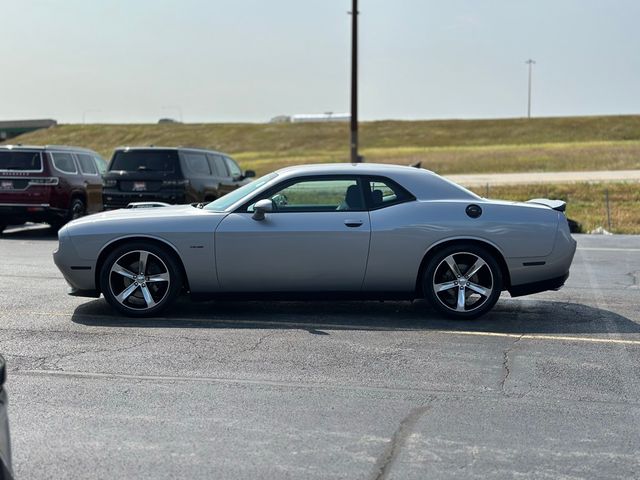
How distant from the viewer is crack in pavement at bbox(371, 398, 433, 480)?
4.11 m

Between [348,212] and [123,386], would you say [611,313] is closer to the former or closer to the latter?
[348,212]

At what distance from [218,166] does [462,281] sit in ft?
32.9

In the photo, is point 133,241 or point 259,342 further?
point 133,241

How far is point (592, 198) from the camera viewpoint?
854 inches

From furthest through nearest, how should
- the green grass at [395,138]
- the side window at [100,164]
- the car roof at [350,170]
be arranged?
the green grass at [395,138] < the side window at [100,164] < the car roof at [350,170]

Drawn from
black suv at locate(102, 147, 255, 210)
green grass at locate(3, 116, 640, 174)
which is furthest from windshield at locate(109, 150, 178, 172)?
green grass at locate(3, 116, 640, 174)

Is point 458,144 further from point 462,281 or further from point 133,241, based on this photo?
point 133,241

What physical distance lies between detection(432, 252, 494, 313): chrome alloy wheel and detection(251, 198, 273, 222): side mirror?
1.61 metres

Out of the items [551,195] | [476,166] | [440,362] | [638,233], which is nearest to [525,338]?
[440,362]

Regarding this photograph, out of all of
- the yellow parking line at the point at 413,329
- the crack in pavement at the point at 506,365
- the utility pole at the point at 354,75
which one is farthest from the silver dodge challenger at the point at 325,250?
the utility pole at the point at 354,75

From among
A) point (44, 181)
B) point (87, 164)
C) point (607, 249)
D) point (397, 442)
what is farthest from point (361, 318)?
point (87, 164)

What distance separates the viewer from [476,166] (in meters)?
44.7

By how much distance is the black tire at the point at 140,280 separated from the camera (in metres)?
7.62

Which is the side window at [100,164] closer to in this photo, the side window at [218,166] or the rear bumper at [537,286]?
the side window at [218,166]
